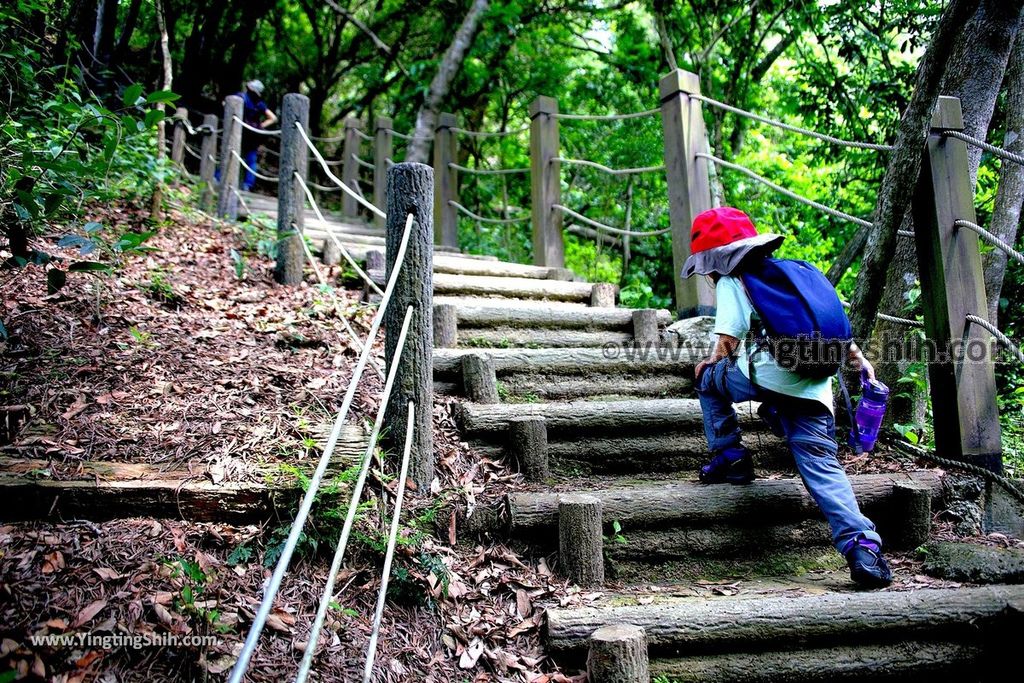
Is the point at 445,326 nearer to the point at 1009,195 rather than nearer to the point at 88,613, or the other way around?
the point at 88,613

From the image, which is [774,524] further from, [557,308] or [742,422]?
[557,308]

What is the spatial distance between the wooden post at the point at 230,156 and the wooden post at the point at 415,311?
13.3 feet

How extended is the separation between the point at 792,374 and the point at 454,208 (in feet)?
18.0

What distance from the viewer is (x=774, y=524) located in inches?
121

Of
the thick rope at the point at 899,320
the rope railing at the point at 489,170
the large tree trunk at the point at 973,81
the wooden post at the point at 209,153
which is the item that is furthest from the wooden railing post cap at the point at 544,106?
the wooden post at the point at 209,153

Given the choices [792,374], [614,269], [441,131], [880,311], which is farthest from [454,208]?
[792,374]

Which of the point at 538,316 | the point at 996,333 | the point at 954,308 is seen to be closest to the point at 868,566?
the point at 996,333

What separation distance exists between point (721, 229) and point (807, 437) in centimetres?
98

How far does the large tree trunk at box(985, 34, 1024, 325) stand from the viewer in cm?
373

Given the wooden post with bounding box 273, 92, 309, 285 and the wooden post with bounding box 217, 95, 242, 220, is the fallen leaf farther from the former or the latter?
the wooden post with bounding box 217, 95, 242, 220

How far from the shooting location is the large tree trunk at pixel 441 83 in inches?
322

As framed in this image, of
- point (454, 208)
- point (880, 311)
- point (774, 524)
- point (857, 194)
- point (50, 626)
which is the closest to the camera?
point (50, 626)

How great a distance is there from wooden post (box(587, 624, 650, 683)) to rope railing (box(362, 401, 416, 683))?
71cm

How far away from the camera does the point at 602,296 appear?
5.34m
